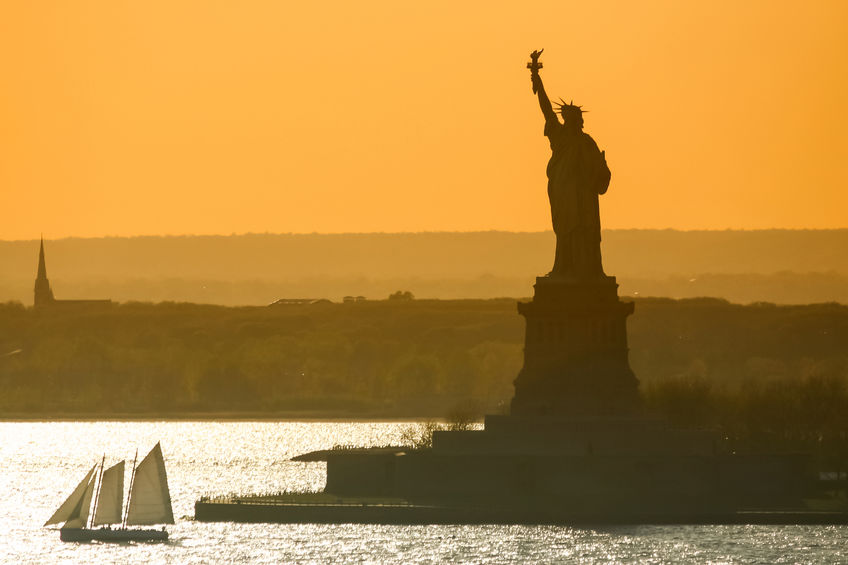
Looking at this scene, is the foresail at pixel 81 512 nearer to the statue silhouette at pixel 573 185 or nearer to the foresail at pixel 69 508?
the foresail at pixel 69 508

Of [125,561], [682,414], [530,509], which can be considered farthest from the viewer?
[682,414]

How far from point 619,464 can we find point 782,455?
6.72 meters

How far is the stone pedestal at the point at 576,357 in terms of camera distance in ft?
384

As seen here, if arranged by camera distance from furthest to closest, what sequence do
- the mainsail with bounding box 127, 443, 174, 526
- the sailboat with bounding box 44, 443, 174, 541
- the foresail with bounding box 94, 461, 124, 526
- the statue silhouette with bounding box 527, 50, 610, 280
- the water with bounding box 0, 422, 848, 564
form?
the statue silhouette with bounding box 527, 50, 610, 280, the foresail with bounding box 94, 461, 124, 526, the sailboat with bounding box 44, 443, 174, 541, the mainsail with bounding box 127, 443, 174, 526, the water with bounding box 0, 422, 848, 564

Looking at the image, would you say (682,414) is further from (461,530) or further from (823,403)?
(461,530)

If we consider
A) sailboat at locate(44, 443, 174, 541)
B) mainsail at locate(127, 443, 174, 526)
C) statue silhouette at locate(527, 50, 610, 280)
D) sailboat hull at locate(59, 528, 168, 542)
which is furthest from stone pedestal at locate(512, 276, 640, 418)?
sailboat hull at locate(59, 528, 168, 542)

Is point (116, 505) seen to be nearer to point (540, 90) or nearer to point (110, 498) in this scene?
point (110, 498)

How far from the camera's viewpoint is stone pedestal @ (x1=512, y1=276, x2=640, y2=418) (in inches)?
4609

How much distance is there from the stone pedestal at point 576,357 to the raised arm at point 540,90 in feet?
21.7

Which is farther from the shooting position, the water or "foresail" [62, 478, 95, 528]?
"foresail" [62, 478, 95, 528]

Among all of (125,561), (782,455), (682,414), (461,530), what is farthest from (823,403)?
(125,561)

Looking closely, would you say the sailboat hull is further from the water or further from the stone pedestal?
the stone pedestal

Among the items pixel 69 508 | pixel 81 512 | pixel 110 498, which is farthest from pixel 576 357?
pixel 69 508

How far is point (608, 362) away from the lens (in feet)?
385
